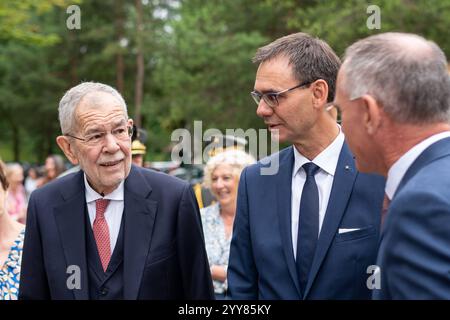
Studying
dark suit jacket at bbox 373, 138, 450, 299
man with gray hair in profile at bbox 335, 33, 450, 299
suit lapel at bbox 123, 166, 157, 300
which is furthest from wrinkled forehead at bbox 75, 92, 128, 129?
dark suit jacket at bbox 373, 138, 450, 299

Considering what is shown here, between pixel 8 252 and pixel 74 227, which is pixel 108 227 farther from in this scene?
pixel 8 252

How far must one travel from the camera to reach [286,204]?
3.20 metres

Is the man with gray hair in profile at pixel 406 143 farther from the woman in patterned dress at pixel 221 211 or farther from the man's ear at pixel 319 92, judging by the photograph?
the woman in patterned dress at pixel 221 211

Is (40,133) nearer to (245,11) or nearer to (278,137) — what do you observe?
(245,11)

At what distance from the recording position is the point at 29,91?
40.7 meters

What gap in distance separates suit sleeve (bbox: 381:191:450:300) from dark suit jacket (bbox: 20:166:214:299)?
1317mm

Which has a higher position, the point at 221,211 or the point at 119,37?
the point at 119,37

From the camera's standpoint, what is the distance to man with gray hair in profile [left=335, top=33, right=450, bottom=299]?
1.99 metres

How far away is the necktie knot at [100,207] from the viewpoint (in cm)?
321

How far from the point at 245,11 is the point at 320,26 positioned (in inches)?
347

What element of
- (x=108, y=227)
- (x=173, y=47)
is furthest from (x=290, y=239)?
(x=173, y=47)

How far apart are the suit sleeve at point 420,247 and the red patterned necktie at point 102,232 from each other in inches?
60.8

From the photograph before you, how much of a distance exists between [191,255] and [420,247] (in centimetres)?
142

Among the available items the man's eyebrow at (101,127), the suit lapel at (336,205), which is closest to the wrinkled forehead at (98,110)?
the man's eyebrow at (101,127)
